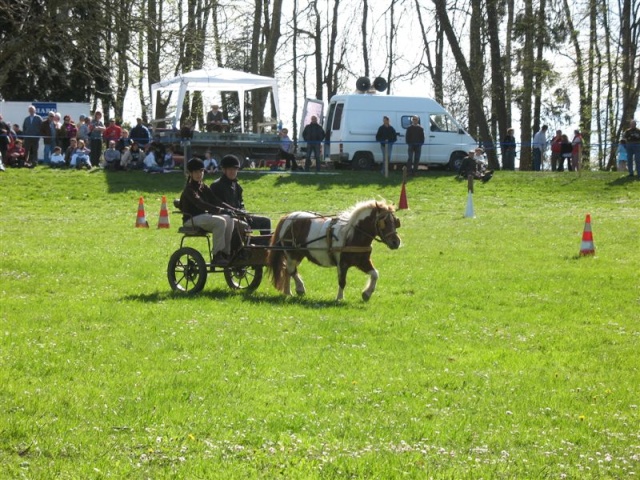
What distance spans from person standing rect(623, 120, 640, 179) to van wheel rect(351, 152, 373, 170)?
27.6ft

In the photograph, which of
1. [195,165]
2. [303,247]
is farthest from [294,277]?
[195,165]

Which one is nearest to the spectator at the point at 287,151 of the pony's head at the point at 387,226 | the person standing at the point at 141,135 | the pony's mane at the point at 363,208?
the person standing at the point at 141,135

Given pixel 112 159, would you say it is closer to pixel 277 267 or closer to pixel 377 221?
pixel 277 267

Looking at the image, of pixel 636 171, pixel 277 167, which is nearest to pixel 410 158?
pixel 277 167

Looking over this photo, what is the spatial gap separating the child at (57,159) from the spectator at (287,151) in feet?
23.3

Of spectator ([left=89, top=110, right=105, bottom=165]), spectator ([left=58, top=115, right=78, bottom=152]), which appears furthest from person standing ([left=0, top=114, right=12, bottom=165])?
spectator ([left=89, top=110, right=105, bottom=165])

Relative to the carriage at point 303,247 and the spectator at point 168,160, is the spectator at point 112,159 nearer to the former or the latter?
the spectator at point 168,160

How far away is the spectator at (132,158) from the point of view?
1288 inches

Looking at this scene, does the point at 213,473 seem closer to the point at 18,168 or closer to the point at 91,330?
the point at 91,330

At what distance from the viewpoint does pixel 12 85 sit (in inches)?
1489

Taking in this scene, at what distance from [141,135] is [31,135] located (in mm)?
3465

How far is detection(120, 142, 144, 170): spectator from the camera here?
107ft

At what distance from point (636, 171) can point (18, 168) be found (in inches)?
766

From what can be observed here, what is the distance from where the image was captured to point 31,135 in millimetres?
32594
